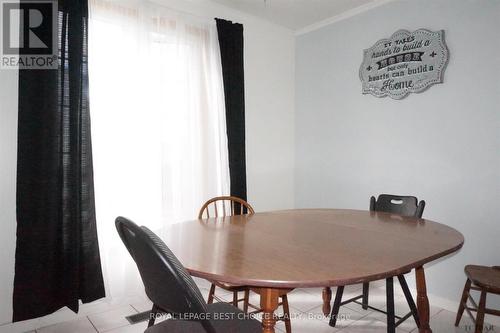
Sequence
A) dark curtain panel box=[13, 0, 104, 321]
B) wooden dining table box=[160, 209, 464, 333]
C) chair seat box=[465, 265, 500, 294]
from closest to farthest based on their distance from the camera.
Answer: wooden dining table box=[160, 209, 464, 333] → chair seat box=[465, 265, 500, 294] → dark curtain panel box=[13, 0, 104, 321]

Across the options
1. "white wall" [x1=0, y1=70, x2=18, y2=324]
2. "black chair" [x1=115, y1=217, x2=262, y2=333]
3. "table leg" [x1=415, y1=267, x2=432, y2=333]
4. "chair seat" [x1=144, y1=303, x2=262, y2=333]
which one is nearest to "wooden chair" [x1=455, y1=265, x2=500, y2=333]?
"table leg" [x1=415, y1=267, x2=432, y2=333]

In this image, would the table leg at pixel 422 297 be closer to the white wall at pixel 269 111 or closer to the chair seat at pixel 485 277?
the chair seat at pixel 485 277

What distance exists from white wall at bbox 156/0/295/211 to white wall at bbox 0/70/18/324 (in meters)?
1.94

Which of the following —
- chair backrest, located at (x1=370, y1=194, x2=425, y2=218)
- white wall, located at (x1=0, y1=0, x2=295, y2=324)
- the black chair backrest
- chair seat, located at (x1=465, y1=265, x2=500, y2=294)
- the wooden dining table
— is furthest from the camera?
white wall, located at (x1=0, y1=0, x2=295, y2=324)

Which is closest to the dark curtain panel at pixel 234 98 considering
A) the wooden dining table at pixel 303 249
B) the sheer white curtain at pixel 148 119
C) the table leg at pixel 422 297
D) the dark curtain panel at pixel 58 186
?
the sheer white curtain at pixel 148 119

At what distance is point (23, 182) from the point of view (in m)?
1.99

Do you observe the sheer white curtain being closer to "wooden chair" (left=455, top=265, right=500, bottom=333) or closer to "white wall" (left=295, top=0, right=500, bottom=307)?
"white wall" (left=295, top=0, right=500, bottom=307)

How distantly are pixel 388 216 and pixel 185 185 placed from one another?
64.4 inches

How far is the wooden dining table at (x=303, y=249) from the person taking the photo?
101cm

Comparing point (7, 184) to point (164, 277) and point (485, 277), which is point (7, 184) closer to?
point (164, 277)

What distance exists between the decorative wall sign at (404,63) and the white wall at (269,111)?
35.8 inches

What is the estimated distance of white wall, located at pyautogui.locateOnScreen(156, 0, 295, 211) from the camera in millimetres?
3320

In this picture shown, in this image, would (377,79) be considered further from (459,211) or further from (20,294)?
(20,294)

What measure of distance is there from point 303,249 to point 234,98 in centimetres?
205
